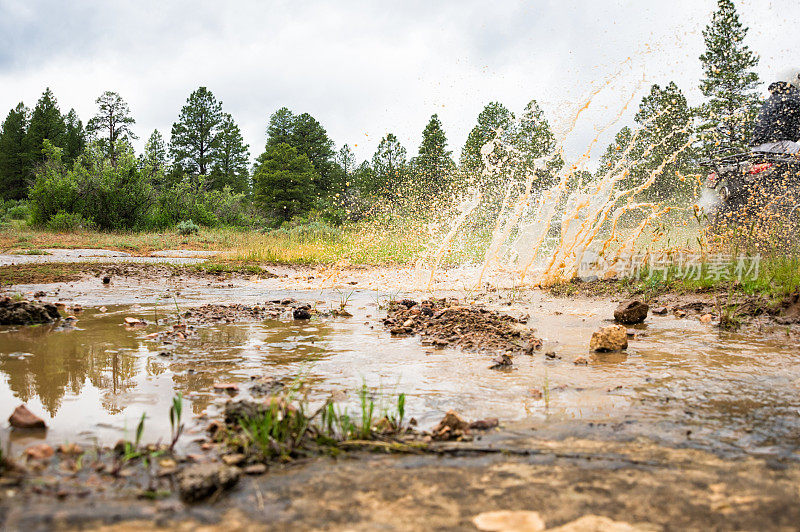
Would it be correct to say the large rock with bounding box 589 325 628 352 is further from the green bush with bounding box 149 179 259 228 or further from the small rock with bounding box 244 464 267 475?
the green bush with bounding box 149 179 259 228

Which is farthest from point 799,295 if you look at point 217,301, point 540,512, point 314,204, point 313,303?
point 314,204

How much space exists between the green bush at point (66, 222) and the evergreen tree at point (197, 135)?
2395 cm

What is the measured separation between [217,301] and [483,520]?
5968 millimetres

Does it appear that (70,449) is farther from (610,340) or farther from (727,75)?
(727,75)

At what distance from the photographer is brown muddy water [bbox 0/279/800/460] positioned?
2.26 meters

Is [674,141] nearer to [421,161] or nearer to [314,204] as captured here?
[421,161]

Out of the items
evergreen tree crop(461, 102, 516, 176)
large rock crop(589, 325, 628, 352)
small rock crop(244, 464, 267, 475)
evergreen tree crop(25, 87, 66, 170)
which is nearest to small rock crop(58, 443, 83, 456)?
small rock crop(244, 464, 267, 475)

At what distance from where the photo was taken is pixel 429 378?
314 centimetres

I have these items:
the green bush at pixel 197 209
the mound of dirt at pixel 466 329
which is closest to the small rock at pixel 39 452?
the mound of dirt at pixel 466 329

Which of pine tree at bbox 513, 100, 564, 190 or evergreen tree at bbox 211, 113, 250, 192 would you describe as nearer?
pine tree at bbox 513, 100, 564, 190

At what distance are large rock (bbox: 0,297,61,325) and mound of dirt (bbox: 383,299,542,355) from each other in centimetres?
316

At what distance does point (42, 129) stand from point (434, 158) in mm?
38801

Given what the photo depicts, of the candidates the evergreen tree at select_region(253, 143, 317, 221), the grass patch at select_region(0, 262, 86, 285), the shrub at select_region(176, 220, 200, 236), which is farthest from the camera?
the evergreen tree at select_region(253, 143, 317, 221)

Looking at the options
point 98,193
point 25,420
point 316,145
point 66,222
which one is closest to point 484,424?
point 25,420
